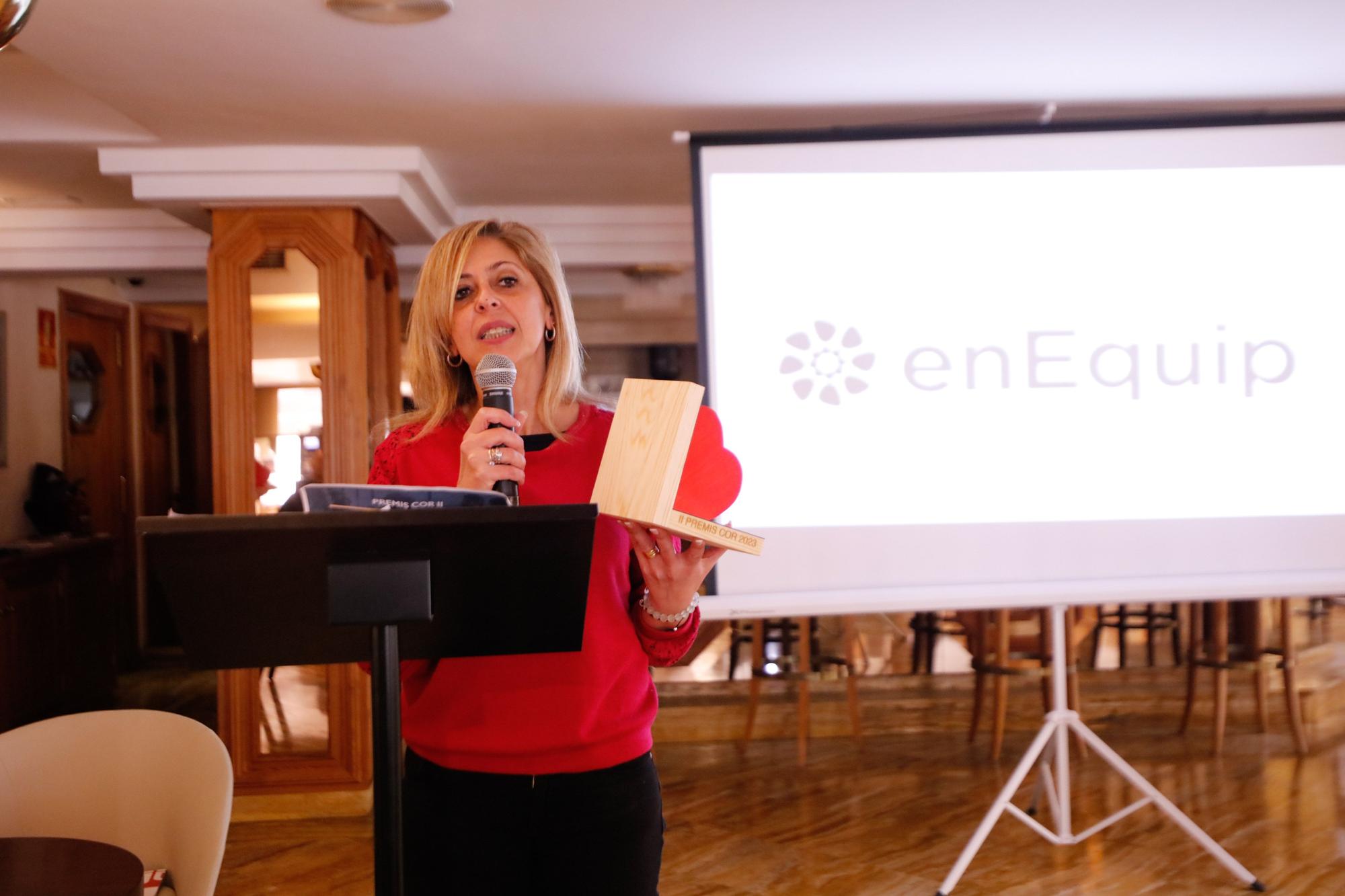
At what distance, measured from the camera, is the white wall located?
17.5 ft

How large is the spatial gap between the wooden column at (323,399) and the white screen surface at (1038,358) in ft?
5.10

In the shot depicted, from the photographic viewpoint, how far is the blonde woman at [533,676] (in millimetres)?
1291

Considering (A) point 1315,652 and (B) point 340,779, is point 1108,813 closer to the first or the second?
(A) point 1315,652

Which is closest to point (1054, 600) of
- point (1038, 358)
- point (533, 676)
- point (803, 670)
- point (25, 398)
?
point (1038, 358)

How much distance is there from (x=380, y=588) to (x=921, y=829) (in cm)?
339

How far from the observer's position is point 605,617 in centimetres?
135

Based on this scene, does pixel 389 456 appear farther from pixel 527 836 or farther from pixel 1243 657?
pixel 1243 657

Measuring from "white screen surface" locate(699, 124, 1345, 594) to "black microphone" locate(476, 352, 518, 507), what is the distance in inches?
82.1

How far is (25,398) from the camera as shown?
5.48m

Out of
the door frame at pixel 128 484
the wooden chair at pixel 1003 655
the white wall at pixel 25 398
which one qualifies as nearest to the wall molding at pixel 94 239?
the white wall at pixel 25 398

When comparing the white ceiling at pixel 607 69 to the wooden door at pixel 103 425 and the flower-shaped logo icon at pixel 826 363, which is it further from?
the wooden door at pixel 103 425

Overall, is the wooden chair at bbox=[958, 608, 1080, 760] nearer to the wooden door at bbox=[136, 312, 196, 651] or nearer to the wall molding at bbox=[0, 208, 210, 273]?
the wall molding at bbox=[0, 208, 210, 273]

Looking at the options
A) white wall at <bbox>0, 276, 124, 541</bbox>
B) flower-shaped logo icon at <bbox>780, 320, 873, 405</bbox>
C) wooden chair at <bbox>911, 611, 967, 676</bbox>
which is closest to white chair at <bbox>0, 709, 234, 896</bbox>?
flower-shaped logo icon at <bbox>780, 320, 873, 405</bbox>

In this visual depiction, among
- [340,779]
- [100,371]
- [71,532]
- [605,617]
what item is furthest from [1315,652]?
[100,371]
